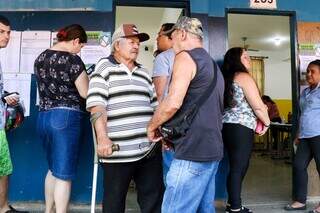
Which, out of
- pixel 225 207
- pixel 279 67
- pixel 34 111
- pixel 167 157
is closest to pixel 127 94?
pixel 167 157

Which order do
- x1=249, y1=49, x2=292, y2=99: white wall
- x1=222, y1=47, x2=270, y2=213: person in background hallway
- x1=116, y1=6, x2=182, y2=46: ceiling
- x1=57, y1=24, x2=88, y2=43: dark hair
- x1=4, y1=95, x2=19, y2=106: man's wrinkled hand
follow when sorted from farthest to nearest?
x1=249, y1=49, x2=292, y2=99: white wall
x1=116, y1=6, x2=182, y2=46: ceiling
x1=222, y1=47, x2=270, y2=213: person in background hallway
x1=4, y1=95, x2=19, y2=106: man's wrinkled hand
x1=57, y1=24, x2=88, y2=43: dark hair

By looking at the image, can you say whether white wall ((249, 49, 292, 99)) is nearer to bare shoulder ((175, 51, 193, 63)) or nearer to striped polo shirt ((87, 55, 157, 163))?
striped polo shirt ((87, 55, 157, 163))

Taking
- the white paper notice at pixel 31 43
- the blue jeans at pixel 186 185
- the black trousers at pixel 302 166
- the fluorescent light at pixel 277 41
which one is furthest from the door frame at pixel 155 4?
the fluorescent light at pixel 277 41

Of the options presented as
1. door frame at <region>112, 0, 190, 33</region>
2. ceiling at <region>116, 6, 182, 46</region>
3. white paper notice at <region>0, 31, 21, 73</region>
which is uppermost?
ceiling at <region>116, 6, 182, 46</region>

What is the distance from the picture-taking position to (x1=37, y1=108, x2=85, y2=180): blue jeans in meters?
3.02

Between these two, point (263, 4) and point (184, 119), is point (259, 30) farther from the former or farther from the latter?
point (184, 119)

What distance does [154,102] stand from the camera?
9.09ft

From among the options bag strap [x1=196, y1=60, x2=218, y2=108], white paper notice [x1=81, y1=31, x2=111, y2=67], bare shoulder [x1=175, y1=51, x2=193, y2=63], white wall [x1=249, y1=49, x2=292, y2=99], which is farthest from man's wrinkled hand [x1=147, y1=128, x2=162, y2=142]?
white wall [x1=249, y1=49, x2=292, y2=99]

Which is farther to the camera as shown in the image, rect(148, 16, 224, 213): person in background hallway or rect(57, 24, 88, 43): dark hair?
rect(57, 24, 88, 43): dark hair

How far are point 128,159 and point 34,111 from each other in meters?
1.77

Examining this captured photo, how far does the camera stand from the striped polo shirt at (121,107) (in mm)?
2508

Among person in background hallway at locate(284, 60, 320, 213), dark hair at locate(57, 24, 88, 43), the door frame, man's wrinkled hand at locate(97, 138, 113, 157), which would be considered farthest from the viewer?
the door frame

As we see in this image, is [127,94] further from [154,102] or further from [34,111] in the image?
[34,111]

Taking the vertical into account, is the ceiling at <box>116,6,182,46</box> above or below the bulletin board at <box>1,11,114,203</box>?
above
